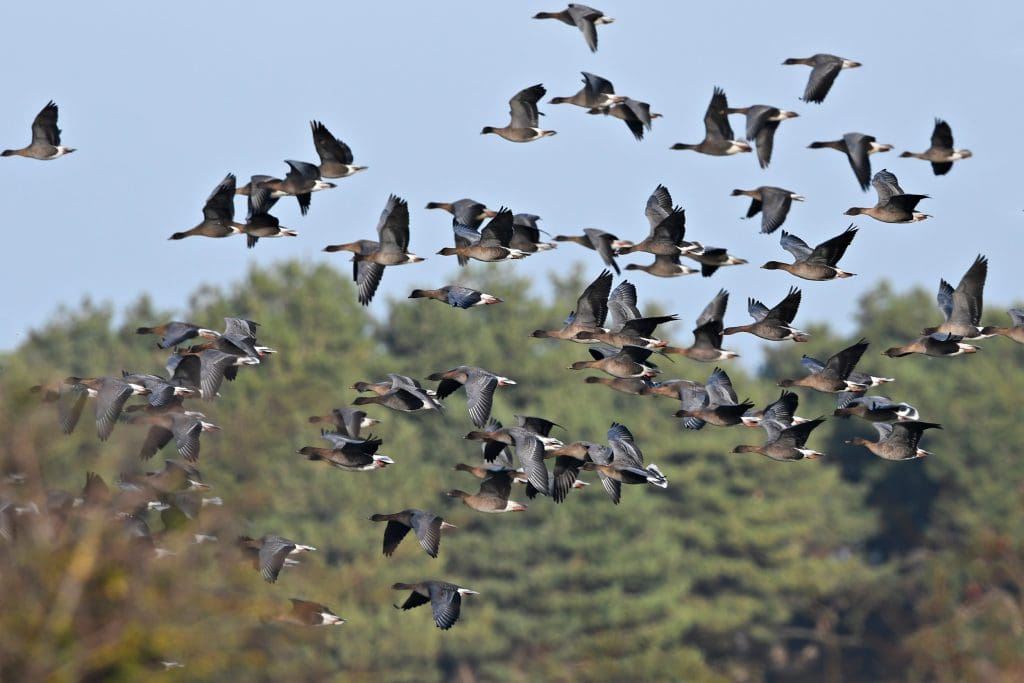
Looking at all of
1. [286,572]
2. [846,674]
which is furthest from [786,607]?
[286,572]

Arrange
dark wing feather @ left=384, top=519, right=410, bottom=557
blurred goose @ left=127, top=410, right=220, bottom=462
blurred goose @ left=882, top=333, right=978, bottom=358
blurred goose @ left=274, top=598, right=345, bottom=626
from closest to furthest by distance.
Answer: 1. dark wing feather @ left=384, top=519, right=410, bottom=557
2. blurred goose @ left=882, top=333, right=978, bottom=358
3. blurred goose @ left=127, top=410, right=220, bottom=462
4. blurred goose @ left=274, top=598, right=345, bottom=626

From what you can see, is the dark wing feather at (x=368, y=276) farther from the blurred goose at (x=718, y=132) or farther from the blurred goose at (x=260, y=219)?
the blurred goose at (x=718, y=132)

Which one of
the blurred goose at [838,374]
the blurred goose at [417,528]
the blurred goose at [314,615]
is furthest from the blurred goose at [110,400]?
the blurred goose at [838,374]

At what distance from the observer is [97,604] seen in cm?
2456

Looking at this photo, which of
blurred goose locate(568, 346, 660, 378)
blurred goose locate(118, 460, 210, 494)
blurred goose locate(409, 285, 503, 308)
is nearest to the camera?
blurred goose locate(409, 285, 503, 308)

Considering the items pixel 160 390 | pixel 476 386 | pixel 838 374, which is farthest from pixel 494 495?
pixel 838 374

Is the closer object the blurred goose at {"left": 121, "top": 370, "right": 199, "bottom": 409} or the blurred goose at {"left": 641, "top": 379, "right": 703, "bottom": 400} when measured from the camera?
the blurred goose at {"left": 121, "top": 370, "right": 199, "bottom": 409}

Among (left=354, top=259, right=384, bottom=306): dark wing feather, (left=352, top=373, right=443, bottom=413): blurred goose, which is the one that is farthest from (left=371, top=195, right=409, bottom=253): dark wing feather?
(left=352, top=373, right=443, bottom=413): blurred goose

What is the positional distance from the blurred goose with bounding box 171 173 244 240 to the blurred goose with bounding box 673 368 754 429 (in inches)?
238

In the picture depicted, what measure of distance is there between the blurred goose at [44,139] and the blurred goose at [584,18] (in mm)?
6487

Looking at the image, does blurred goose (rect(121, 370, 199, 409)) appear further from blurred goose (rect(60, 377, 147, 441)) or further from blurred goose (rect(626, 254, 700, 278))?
blurred goose (rect(626, 254, 700, 278))

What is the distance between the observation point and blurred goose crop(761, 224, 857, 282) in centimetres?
2122

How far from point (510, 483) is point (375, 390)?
236 cm

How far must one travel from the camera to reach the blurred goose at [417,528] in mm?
20062
